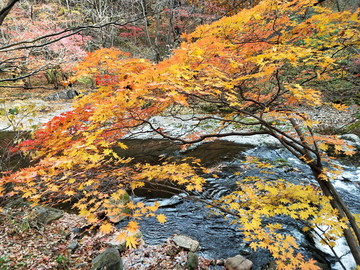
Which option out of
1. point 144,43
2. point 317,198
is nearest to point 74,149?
point 317,198

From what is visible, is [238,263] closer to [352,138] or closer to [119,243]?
[119,243]

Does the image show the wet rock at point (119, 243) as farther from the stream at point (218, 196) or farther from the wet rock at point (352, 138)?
the wet rock at point (352, 138)

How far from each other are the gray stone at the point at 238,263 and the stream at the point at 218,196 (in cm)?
A: 22

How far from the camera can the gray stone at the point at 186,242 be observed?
13.5ft

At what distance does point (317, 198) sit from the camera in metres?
3.18

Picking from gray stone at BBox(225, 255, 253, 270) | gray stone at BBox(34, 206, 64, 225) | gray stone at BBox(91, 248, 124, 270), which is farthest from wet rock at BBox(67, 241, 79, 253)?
gray stone at BBox(225, 255, 253, 270)

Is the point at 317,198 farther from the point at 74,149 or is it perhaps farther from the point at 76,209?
the point at 76,209

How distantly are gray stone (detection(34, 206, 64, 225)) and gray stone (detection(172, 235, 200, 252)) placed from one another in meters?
3.01

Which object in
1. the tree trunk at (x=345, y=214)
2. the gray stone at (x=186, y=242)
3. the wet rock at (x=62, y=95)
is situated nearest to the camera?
the tree trunk at (x=345, y=214)

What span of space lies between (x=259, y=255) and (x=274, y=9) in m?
4.20

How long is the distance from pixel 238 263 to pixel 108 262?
227 cm

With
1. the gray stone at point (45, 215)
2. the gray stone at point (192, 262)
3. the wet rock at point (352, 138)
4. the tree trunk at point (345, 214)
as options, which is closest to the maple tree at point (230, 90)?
the tree trunk at point (345, 214)

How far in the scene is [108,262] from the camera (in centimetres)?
349

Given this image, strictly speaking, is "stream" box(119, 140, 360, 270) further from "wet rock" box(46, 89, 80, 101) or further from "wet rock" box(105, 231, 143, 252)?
"wet rock" box(46, 89, 80, 101)
